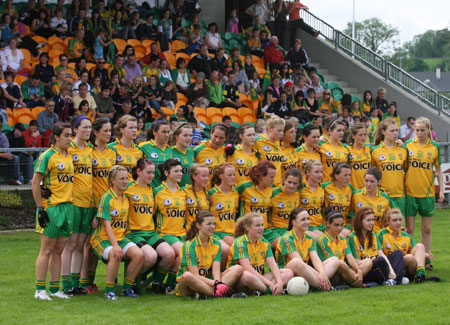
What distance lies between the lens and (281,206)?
9.27 meters

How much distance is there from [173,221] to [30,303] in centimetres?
186

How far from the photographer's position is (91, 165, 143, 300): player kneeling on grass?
8094 mm

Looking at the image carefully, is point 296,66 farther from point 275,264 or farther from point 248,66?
point 275,264

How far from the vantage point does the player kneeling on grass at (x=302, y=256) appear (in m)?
8.37

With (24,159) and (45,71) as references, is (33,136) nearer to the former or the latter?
(24,159)

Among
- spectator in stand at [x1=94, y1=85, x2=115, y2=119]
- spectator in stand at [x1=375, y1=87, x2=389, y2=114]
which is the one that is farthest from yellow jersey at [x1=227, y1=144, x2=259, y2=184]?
spectator in stand at [x1=375, y1=87, x2=389, y2=114]

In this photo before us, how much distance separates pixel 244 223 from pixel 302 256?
84 centimetres

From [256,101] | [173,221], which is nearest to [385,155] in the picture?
[173,221]

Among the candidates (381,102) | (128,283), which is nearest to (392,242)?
(128,283)

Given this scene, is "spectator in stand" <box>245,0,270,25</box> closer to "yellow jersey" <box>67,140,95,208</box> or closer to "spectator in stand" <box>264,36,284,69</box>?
"spectator in stand" <box>264,36,284,69</box>

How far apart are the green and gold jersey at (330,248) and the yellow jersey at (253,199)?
0.79m

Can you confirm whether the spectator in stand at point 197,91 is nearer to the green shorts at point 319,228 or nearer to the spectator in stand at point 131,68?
the spectator in stand at point 131,68

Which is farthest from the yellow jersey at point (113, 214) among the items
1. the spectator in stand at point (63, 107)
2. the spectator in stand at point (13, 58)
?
the spectator in stand at point (13, 58)

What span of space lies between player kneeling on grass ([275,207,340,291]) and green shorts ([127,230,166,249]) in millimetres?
1431
